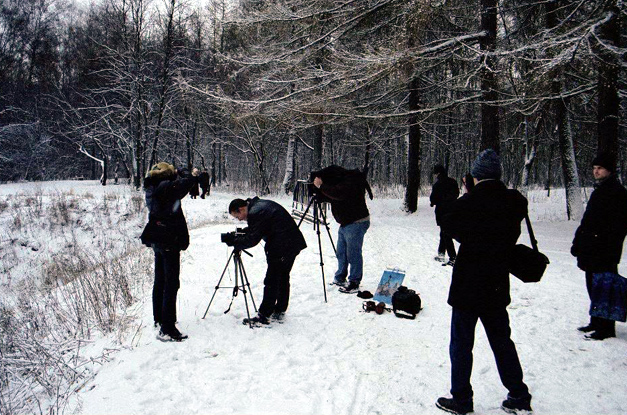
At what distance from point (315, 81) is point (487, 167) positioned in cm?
826

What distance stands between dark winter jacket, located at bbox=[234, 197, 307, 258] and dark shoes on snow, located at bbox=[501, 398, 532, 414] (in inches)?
107

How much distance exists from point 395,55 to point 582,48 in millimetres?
3257

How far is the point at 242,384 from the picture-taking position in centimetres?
356

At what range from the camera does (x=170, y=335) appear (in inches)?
173

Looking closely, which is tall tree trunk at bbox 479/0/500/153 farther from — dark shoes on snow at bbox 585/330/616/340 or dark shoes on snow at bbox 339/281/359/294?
dark shoes on snow at bbox 585/330/616/340

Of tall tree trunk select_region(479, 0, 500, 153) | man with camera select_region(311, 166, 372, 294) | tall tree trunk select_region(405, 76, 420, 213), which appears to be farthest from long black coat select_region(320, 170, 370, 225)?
tall tree trunk select_region(405, 76, 420, 213)

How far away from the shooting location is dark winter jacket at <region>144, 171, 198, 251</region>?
169 inches

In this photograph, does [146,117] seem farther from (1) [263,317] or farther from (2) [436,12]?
(1) [263,317]

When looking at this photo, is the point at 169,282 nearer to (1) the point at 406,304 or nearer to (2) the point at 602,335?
(1) the point at 406,304

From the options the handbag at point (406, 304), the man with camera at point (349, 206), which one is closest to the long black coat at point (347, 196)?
the man with camera at point (349, 206)

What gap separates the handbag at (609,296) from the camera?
159 inches

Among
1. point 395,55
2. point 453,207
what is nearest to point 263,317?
point 453,207

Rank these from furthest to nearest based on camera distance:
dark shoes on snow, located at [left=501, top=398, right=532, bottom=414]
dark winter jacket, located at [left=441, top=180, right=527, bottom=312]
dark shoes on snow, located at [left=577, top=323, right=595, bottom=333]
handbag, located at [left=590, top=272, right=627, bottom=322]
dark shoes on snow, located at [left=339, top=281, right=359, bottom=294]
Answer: dark shoes on snow, located at [left=339, top=281, right=359, bottom=294]
dark shoes on snow, located at [left=577, top=323, right=595, bottom=333]
handbag, located at [left=590, top=272, right=627, bottom=322]
dark shoes on snow, located at [left=501, top=398, right=532, bottom=414]
dark winter jacket, located at [left=441, top=180, right=527, bottom=312]

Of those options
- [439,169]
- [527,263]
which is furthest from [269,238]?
[439,169]
